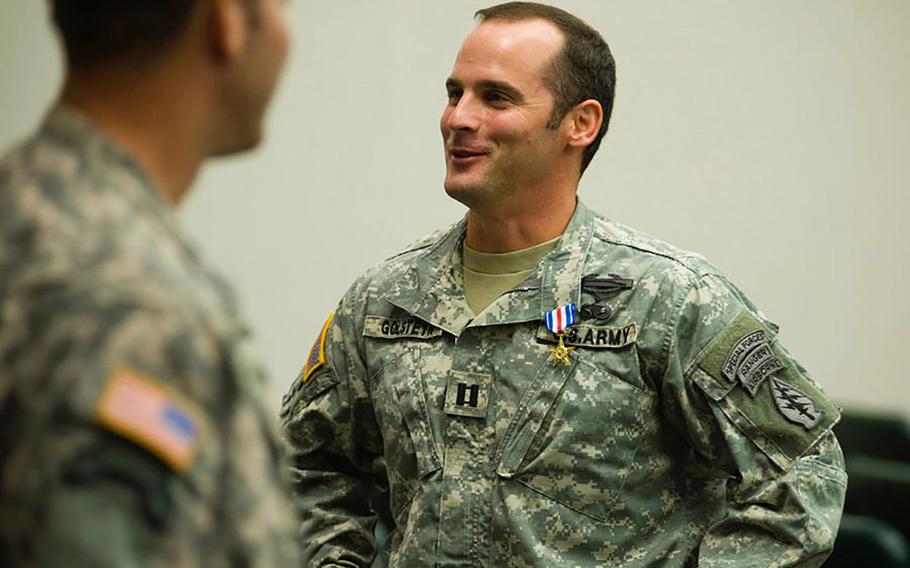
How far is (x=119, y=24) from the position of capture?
0.92m

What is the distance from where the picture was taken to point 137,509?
0.78 metres

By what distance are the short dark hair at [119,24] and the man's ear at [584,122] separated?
1.37 m

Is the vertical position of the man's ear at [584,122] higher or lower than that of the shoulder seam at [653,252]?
higher

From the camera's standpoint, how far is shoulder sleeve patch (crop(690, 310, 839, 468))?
1960mm

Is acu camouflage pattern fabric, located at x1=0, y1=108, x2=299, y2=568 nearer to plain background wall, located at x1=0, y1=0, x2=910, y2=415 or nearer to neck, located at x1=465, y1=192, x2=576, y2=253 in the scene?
neck, located at x1=465, y1=192, x2=576, y2=253

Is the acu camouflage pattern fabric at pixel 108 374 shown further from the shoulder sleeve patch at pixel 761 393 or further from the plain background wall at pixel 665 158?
the plain background wall at pixel 665 158

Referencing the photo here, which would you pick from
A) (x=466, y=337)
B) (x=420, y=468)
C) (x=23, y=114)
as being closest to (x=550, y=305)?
(x=466, y=337)

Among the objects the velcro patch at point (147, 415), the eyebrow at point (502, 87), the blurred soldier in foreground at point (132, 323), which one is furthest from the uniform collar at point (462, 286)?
the velcro patch at point (147, 415)

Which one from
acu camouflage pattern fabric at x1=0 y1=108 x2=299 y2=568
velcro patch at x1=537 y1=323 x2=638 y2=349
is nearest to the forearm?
velcro patch at x1=537 y1=323 x2=638 y2=349

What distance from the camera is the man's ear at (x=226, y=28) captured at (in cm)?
93

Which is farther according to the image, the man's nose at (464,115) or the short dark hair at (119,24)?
the man's nose at (464,115)

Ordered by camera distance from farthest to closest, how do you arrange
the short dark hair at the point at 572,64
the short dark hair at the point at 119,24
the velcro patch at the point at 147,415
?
1. the short dark hair at the point at 572,64
2. the short dark hair at the point at 119,24
3. the velcro patch at the point at 147,415

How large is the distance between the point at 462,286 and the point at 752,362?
0.48 m

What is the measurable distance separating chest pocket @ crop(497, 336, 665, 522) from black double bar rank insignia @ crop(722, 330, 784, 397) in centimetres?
13
